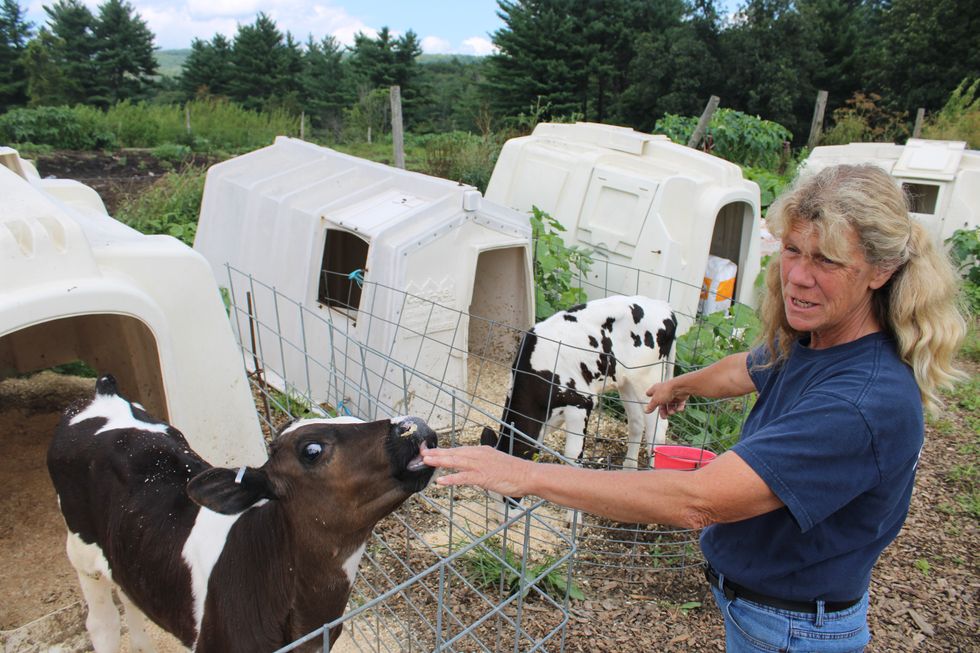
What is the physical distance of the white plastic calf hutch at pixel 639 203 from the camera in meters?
5.82

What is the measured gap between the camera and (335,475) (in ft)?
6.56

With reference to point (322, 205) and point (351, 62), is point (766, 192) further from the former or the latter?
A: point (351, 62)

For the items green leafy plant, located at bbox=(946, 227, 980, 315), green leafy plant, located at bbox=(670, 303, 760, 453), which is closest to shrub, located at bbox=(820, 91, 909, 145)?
green leafy plant, located at bbox=(946, 227, 980, 315)

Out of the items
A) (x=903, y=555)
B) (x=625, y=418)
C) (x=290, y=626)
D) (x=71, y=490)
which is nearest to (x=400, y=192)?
(x=625, y=418)

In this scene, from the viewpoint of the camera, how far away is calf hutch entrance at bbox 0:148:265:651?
2.70 metres

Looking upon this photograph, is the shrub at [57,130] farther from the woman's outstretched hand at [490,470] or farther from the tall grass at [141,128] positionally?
the woman's outstretched hand at [490,470]

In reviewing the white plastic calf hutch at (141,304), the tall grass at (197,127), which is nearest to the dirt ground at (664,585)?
the white plastic calf hutch at (141,304)

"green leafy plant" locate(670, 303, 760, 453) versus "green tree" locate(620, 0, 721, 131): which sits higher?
"green tree" locate(620, 0, 721, 131)

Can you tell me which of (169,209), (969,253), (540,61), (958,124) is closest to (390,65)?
(540,61)

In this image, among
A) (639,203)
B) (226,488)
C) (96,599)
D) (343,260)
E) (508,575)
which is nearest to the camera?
(226,488)

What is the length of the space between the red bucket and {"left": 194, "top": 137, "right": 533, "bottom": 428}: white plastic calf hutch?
4.25ft

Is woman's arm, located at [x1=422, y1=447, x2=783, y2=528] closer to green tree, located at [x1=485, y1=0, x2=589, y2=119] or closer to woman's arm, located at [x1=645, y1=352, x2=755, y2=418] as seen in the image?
woman's arm, located at [x1=645, y1=352, x2=755, y2=418]

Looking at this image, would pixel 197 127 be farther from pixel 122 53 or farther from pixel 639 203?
pixel 122 53

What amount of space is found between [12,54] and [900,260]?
39.8 m
